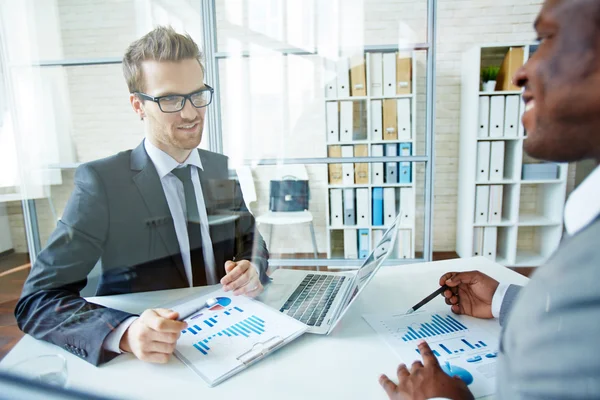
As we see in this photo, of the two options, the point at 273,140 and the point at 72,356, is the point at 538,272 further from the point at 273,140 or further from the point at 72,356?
the point at 273,140

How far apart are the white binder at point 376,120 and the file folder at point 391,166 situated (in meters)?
0.07

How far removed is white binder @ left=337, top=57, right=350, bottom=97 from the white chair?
710mm

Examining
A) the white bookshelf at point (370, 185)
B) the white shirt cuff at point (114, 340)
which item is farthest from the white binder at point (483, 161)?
the white shirt cuff at point (114, 340)

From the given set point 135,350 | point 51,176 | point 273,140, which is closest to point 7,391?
point 135,350

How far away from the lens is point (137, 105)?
0.68 m

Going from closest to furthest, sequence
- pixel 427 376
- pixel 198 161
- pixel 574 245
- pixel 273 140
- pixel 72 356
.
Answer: pixel 574 245, pixel 427 376, pixel 72 356, pixel 198 161, pixel 273 140

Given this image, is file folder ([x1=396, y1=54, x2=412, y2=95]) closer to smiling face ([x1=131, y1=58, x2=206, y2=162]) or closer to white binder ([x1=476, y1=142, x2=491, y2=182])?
white binder ([x1=476, y1=142, x2=491, y2=182])

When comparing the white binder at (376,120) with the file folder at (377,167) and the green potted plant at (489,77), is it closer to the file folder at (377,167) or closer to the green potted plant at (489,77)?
the file folder at (377,167)

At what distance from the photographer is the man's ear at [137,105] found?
2.21 ft

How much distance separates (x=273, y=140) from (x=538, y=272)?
1.07m

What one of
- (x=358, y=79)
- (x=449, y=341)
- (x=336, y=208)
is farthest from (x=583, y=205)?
(x=358, y=79)

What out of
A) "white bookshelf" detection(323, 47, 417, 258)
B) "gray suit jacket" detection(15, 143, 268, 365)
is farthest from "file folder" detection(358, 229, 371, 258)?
"gray suit jacket" detection(15, 143, 268, 365)

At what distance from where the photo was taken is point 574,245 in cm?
24

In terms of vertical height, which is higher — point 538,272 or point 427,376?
point 538,272
